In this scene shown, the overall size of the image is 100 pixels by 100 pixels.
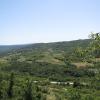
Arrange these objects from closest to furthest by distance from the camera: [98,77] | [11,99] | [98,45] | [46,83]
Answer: [98,45] → [98,77] → [11,99] → [46,83]

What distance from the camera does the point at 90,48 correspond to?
2197cm

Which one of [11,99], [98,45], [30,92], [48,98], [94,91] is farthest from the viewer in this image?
[94,91]

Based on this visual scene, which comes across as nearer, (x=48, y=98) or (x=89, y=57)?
(x=89, y=57)

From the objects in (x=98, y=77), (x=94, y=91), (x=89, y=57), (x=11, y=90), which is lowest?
(x=94, y=91)

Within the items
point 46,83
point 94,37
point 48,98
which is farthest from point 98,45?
point 46,83

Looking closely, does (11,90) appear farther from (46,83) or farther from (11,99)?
(46,83)

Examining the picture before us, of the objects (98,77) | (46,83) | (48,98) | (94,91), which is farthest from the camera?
(46,83)

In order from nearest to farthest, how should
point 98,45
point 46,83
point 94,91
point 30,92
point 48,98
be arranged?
point 98,45 < point 30,92 < point 48,98 < point 94,91 < point 46,83

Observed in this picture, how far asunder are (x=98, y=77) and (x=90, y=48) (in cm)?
302

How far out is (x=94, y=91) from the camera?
155750 millimetres

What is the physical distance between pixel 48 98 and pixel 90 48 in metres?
107

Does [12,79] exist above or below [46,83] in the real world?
above

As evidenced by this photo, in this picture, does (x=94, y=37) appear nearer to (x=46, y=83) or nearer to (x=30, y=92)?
(x=30, y=92)

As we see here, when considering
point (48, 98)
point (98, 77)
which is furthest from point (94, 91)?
point (98, 77)
